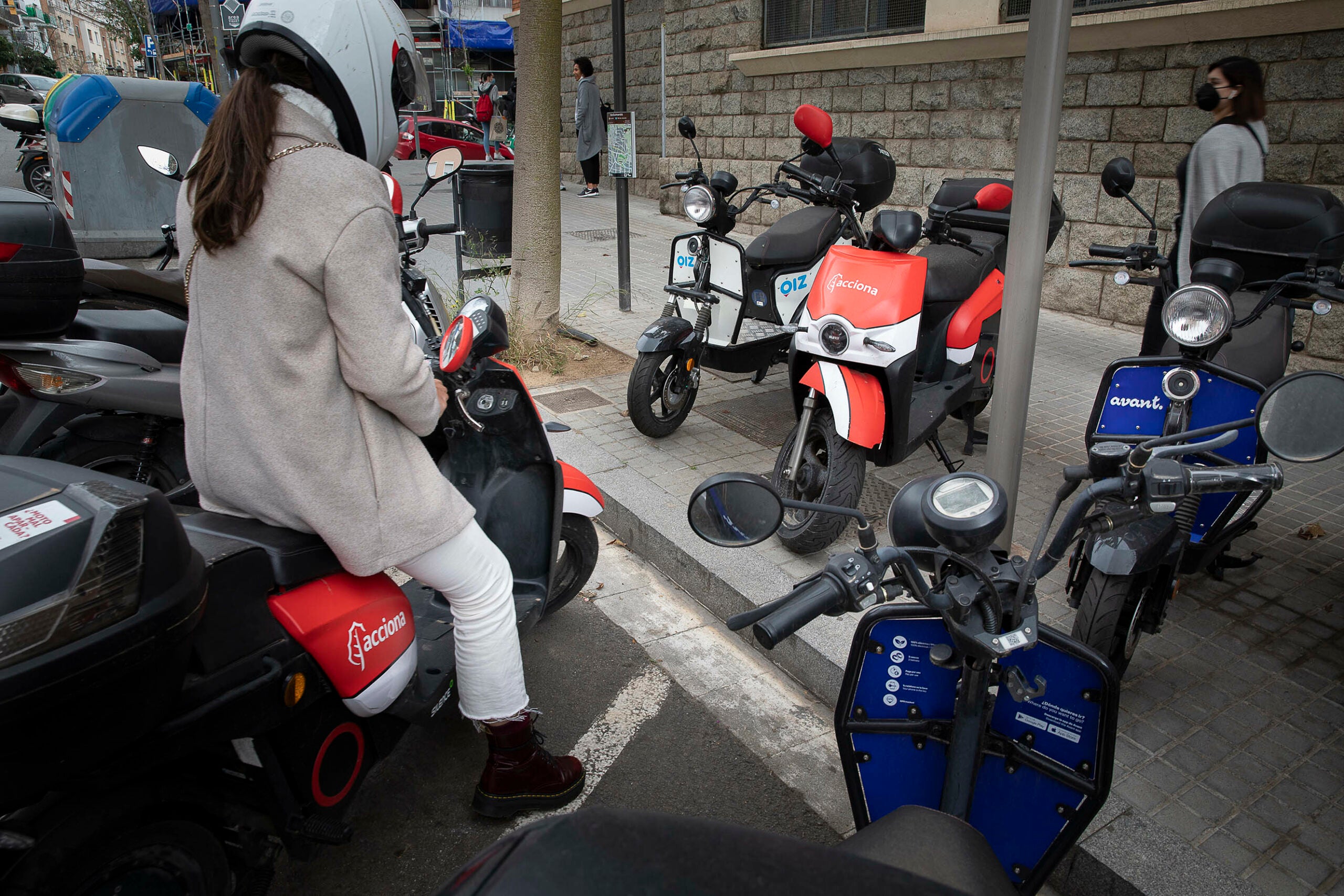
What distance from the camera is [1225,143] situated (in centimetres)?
451

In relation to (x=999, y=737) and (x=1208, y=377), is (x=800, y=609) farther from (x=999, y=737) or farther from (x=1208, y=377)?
Answer: (x=1208, y=377)

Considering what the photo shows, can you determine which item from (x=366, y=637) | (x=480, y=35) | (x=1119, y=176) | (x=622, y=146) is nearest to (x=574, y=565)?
(x=366, y=637)

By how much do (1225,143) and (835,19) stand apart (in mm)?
6565

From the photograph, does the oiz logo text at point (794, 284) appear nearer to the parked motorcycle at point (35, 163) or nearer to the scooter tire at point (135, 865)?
the scooter tire at point (135, 865)

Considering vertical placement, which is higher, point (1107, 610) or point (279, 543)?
point (279, 543)

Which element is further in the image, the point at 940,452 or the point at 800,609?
the point at 940,452

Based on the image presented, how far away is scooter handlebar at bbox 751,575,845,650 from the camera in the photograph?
54.4 inches

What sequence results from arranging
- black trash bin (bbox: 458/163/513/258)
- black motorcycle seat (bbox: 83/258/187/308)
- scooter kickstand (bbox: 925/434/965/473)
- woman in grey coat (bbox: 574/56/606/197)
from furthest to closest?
woman in grey coat (bbox: 574/56/606/197) < black trash bin (bbox: 458/163/513/258) < black motorcycle seat (bbox: 83/258/187/308) < scooter kickstand (bbox: 925/434/965/473)

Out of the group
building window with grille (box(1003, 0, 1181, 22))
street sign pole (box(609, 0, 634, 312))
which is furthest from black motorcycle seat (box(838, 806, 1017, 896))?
building window with grille (box(1003, 0, 1181, 22))

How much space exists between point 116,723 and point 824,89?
33.0 feet

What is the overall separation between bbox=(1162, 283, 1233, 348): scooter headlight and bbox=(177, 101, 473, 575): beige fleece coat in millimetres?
2082

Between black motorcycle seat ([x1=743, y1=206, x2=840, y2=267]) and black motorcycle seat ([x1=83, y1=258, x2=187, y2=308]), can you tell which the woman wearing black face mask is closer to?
black motorcycle seat ([x1=743, y1=206, x2=840, y2=267])

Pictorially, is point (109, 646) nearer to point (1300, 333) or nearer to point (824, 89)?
point (1300, 333)

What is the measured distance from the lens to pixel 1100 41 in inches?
283
